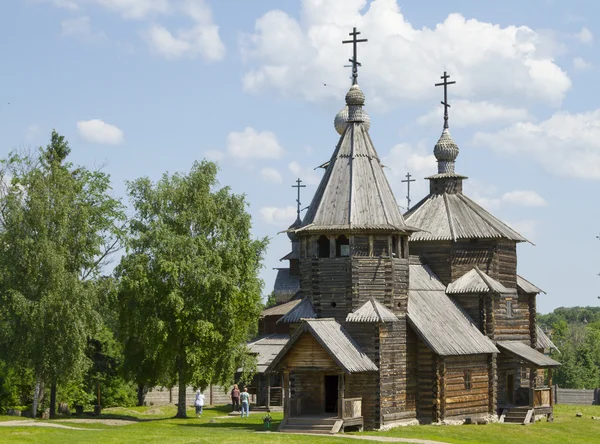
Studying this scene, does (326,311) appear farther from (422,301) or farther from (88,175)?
(88,175)

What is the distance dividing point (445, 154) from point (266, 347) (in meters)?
16.8

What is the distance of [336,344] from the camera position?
141ft

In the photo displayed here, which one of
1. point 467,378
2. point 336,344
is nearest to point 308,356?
point 336,344

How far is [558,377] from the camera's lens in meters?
90.5

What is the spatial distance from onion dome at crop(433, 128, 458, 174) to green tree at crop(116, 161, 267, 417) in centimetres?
1128

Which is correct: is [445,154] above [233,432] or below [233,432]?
above

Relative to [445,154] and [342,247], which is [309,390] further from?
[445,154]

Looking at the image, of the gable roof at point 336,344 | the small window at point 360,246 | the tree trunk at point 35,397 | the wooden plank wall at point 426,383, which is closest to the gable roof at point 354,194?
the small window at point 360,246

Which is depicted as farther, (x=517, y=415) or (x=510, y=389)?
(x=510, y=389)

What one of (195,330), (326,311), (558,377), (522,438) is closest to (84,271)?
(195,330)

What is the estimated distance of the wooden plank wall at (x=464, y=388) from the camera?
155ft

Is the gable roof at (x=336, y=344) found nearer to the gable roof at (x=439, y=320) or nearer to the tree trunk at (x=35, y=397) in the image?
the gable roof at (x=439, y=320)

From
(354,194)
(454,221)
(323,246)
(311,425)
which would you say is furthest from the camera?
(454,221)

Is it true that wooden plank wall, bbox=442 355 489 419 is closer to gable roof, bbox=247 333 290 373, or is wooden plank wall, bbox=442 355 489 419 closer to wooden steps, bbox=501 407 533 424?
wooden steps, bbox=501 407 533 424
